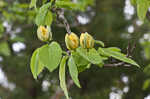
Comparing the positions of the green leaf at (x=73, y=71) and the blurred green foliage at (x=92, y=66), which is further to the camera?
the blurred green foliage at (x=92, y=66)

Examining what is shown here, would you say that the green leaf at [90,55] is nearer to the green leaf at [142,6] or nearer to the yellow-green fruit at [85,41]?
the yellow-green fruit at [85,41]

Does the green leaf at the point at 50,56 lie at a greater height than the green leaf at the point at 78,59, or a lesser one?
greater

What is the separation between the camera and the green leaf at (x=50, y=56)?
1.69 ft

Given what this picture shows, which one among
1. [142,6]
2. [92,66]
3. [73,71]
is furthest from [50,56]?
[92,66]

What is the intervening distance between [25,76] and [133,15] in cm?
132

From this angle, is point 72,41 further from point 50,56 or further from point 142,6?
point 142,6

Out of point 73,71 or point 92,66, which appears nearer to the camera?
point 73,71

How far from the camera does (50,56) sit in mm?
523

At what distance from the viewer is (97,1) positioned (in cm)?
292

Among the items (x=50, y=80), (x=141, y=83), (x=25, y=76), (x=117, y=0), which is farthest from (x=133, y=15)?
(x=25, y=76)

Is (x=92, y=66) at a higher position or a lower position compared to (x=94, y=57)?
lower

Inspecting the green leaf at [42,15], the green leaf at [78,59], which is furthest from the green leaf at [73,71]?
the green leaf at [42,15]

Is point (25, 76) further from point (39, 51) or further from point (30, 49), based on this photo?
point (39, 51)

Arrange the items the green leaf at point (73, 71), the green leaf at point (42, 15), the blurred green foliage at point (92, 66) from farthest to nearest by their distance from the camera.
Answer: the blurred green foliage at point (92, 66) → the green leaf at point (42, 15) → the green leaf at point (73, 71)
